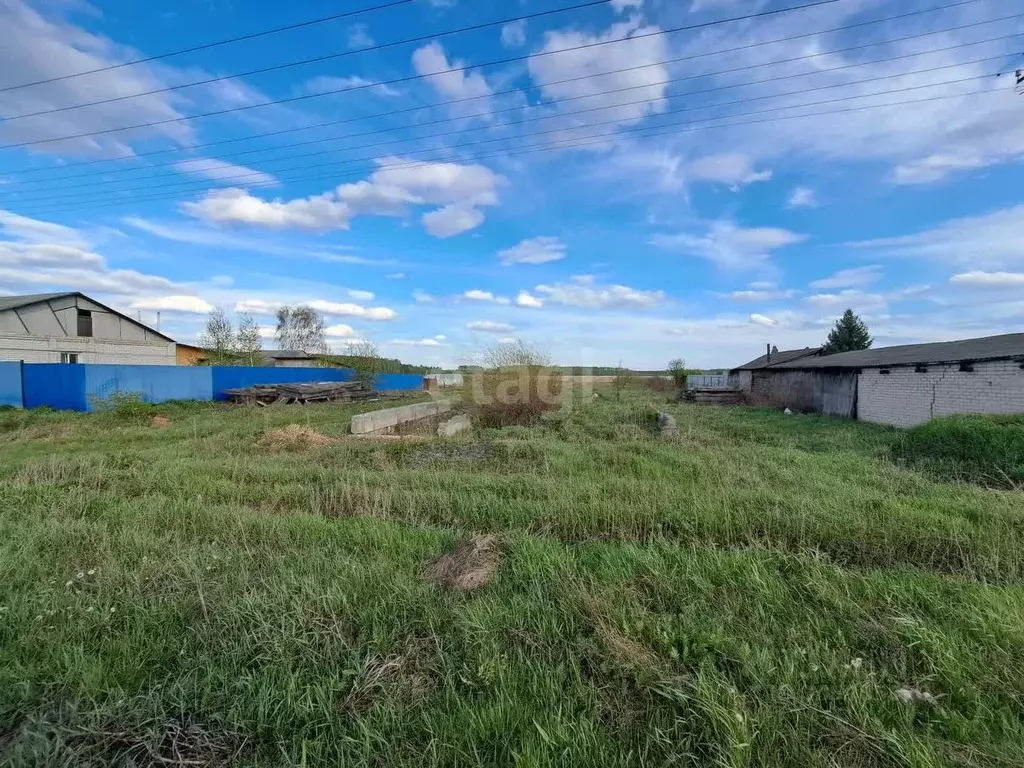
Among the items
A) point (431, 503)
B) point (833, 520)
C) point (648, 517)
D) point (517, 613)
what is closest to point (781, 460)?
point (833, 520)

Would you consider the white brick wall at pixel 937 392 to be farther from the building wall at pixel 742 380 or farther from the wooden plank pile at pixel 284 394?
the wooden plank pile at pixel 284 394

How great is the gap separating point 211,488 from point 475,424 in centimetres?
885

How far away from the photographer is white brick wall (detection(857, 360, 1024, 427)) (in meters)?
10.5

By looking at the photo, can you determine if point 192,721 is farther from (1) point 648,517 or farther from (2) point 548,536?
(1) point 648,517

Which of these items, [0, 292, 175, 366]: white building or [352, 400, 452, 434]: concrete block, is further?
[0, 292, 175, 366]: white building

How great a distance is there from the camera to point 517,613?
9.71 feet

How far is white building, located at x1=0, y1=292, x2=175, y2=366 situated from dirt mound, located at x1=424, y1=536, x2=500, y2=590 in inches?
1007

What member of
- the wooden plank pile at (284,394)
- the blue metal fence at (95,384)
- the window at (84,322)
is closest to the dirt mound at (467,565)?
the blue metal fence at (95,384)

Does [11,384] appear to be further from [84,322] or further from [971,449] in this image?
[971,449]

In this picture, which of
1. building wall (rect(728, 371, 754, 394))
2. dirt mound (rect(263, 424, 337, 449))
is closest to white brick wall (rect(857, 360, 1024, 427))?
building wall (rect(728, 371, 754, 394))

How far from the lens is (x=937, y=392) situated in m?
12.2

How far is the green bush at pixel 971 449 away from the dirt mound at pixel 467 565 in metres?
6.67

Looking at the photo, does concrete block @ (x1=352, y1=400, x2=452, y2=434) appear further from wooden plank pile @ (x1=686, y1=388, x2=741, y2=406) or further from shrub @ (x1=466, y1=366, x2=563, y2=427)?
wooden plank pile @ (x1=686, y1=388, x2=741, y2=406)

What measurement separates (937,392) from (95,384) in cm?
2584
